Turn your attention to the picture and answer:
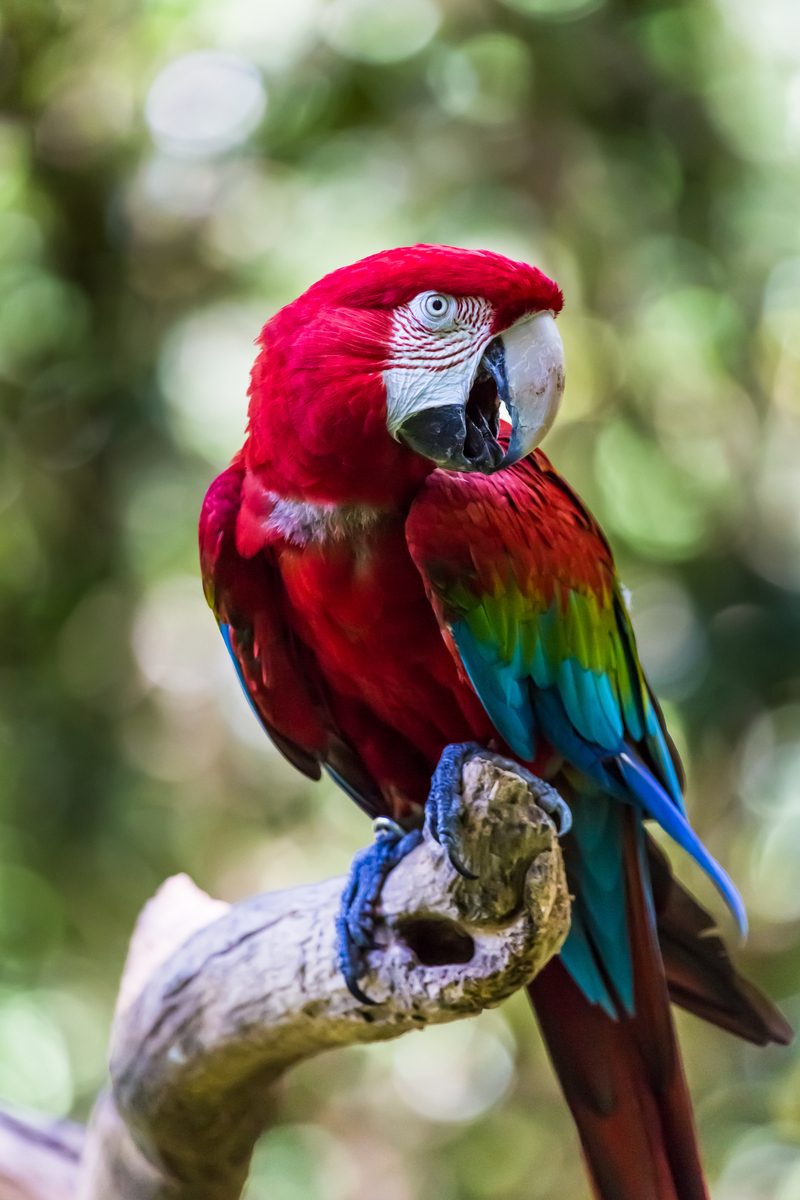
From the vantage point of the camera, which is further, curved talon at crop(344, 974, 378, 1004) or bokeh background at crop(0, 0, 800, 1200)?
bokeh background at crop(0, 0, 800, 1200)

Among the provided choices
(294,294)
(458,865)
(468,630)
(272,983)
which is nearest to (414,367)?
(468,630)

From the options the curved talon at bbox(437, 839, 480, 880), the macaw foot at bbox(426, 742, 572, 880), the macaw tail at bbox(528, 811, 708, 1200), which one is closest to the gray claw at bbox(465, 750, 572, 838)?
the macaw foot at bbox(426, 742, 572, 880)

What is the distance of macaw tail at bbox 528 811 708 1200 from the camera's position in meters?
1.46

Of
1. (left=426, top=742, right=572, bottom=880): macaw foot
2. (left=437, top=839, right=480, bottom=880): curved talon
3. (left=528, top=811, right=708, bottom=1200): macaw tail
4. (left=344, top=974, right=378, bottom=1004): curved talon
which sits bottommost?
(left=528, top=811, right=708, bottom=1200): macaw tail

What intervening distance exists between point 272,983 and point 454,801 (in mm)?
450

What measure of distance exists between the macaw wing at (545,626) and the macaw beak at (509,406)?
0.06 m

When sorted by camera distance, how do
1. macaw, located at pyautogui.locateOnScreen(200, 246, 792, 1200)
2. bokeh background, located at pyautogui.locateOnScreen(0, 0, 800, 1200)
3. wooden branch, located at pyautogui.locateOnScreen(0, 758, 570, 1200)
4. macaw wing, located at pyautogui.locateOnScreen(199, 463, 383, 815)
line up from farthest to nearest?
bokeh background, located at pyautogui.locateOnScreen(0, 0, 800, 1200), macaw wing, located at pyautogui.locateOnScreen(199, 463, 383, 815), macaw, located at pyautogui.locateOnScreen(200, 246, 792, 1200), wooden branch, located at pyautogui.locateOnScreen(0, 758, 570, 1200)

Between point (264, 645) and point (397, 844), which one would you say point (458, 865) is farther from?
point (264, 645)

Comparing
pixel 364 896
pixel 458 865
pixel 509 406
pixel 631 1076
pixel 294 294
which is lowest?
pixel 631 1076

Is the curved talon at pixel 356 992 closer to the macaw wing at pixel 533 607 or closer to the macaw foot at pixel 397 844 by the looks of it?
the macaw foot at pixel 397 844

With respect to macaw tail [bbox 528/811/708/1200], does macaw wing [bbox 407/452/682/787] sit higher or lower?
higher

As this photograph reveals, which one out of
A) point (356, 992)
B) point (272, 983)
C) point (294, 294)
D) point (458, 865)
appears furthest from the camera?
point (294, 294)

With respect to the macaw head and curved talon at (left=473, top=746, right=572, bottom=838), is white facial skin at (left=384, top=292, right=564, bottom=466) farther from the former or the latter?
curved talon at (left=473, top=746, right=572, bottom=838)

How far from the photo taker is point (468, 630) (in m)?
1.27
